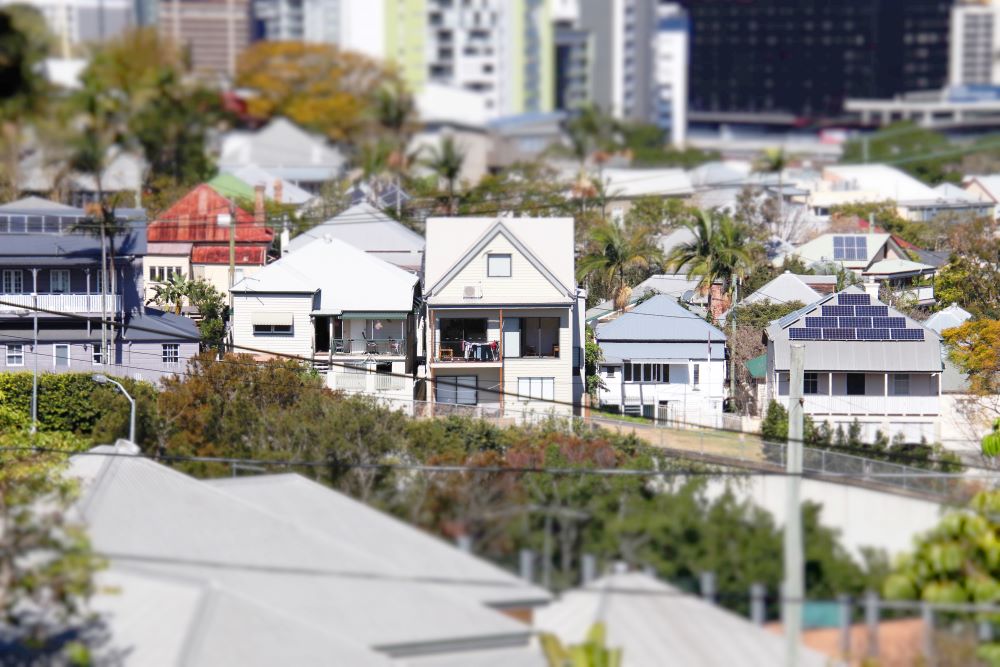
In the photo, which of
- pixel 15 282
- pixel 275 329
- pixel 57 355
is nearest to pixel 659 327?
pixel 275 329

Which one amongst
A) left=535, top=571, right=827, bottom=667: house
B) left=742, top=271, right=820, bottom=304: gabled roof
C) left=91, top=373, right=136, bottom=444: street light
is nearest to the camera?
left=535, top=571, right=827, bottom=667: house

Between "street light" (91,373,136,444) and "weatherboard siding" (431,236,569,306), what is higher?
"weatherboard siding" (431,236,569,306)

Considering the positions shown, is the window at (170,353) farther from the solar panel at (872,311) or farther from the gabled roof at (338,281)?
the solar panel at (872,311)

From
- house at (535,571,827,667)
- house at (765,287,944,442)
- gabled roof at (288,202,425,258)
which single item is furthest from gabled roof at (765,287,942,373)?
house at (535,571,827,667)

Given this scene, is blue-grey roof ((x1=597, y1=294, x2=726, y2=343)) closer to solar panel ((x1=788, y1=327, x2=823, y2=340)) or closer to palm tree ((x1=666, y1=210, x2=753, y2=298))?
solar panel ((x1=788, y1=327, x2=823, y2=340))

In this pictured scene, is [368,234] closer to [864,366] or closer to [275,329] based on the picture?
[275,329]

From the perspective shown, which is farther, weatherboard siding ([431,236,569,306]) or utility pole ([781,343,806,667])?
weatherboard siding ([431,236,569,306])
